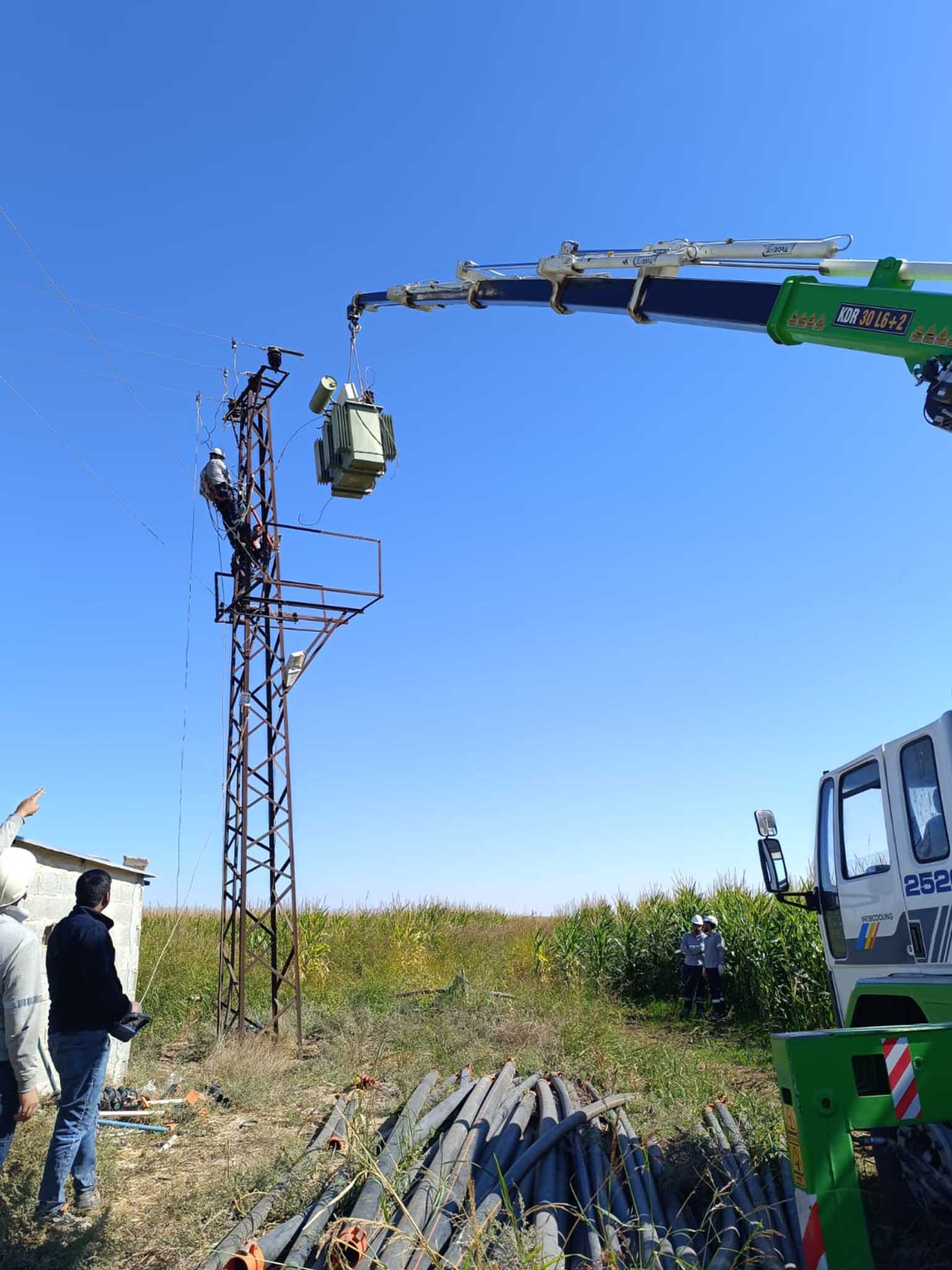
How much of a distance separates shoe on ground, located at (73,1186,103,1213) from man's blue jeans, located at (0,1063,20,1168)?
786 millimetres

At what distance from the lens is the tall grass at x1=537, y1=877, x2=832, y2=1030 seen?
15.5 metres

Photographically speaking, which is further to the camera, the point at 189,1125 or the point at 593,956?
the point at 593,956

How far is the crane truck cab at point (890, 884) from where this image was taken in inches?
191

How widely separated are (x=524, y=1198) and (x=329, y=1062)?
6289 millimetres

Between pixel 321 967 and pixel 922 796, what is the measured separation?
48.9 ft

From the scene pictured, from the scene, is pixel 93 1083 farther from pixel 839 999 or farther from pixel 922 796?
pixel 922 796

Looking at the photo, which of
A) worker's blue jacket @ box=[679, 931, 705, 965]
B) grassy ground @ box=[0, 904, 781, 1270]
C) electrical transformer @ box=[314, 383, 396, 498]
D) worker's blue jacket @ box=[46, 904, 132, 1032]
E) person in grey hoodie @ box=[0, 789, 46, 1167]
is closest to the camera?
person in grey hoodie @ box=[0, 789, 46, 1167]

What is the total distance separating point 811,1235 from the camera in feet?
12.3

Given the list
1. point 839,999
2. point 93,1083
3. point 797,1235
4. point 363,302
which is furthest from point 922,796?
point 363,302

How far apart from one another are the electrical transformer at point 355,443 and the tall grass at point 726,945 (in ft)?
36.5

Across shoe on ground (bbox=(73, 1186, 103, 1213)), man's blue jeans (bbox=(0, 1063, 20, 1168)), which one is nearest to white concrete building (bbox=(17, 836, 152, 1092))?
shoe on ground (bbox=(73, 1186, 103, 1213))

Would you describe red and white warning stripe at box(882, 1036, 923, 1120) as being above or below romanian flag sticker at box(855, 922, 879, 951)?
below

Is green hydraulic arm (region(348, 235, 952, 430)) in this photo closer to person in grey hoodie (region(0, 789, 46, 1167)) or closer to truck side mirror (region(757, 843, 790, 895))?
truck side mirror (region(757, 843, 790, 895))

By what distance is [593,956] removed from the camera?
784 inches
